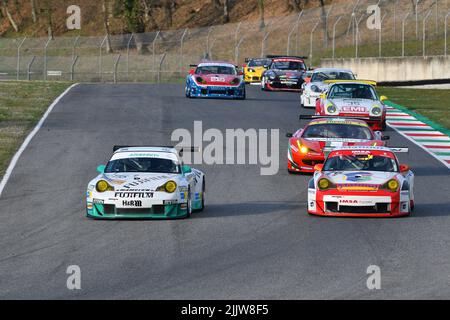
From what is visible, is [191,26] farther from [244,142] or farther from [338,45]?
[244,142]

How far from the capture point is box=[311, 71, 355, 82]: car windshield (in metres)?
38.2

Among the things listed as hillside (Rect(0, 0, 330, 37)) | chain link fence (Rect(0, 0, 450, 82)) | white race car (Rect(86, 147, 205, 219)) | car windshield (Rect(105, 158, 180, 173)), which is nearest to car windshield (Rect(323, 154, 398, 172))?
white race car (Rect(86, 147, 205, 219))

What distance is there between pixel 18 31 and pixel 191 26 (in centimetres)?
1525

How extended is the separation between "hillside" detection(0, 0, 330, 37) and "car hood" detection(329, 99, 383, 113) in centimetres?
4411

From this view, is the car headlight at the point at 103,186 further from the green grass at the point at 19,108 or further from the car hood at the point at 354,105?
the car hood at the point at 354,105

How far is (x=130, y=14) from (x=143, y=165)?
5872cm

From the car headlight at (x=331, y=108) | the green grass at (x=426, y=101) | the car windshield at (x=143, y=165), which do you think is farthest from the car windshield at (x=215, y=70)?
the car windshield at (x=143, y=165)

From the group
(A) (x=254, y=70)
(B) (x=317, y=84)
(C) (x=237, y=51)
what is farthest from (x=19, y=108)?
(C) (x=237, y=51)

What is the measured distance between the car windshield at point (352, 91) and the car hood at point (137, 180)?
48.5ft

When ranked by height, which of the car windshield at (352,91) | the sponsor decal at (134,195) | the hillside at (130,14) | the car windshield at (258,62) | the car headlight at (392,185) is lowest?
the sponsor decal at (134,195)

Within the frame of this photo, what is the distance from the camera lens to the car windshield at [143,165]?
19150 mm

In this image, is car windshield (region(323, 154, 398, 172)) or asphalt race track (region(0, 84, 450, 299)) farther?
car windshield (region(323, 154, 398, 172))

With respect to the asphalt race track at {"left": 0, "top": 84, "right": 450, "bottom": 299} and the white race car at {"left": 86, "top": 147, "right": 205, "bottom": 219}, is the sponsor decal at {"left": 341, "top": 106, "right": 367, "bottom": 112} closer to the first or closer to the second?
the asphalt race track at {"left": 0, "top": 84, "right": 450, "bottom": 299}
